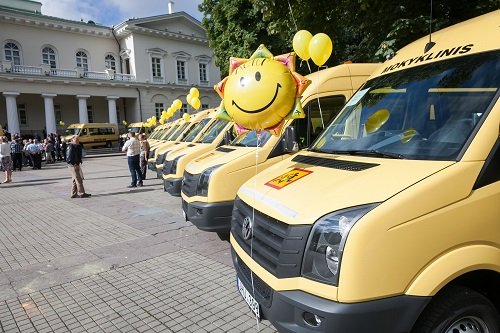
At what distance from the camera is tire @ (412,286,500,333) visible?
220 cm

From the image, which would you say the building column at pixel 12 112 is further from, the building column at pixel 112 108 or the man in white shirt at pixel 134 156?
the man in white shirt at pixel 134 156

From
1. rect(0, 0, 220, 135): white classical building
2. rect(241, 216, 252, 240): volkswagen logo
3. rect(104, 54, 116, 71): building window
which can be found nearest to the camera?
rect(241, 216, 252, 240): volkswagen logo

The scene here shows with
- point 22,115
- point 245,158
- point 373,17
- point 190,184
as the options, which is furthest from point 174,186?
point 22,115

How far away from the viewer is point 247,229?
2.96 meters

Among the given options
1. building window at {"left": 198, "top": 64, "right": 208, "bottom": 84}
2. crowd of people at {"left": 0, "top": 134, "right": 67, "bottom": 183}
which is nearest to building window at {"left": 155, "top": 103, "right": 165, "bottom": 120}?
building window at {"left": 198, "top": 64, "right": 208, "bottom": 84}

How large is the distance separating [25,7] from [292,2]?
49409 millimetres

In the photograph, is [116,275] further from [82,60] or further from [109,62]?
[109,62]

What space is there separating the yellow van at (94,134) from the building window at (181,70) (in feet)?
38.7

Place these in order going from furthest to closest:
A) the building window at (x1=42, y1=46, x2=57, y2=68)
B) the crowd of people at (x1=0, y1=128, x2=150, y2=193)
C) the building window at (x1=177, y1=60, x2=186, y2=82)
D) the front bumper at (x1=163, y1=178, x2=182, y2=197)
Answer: the building window at (x1=177, y1=60, x2=186, y2=82)
the building window at (x1=42, y1=46, x2=57, y2=68)
the crowd of people at (x1=0, y1=128, x2=150, y2=193)
the front bumper at (x1=163, y1=178, x2=182, y2=197)

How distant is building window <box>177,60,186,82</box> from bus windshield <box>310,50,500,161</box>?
4287 cm

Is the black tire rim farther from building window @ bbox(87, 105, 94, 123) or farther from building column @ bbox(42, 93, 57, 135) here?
building window @ bbox(87, 105, 94, 123)

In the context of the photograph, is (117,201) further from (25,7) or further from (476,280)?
(25,7)

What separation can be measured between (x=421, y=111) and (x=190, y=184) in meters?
3.73

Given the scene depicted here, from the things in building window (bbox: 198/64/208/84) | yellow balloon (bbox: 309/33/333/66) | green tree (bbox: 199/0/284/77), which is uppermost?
building window (bbox: 198/64/208/84)
